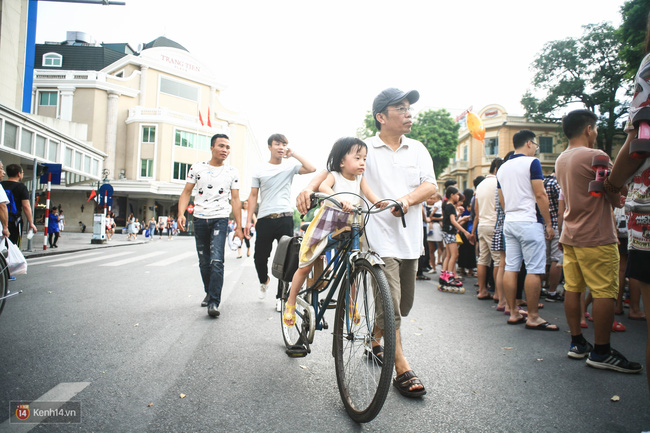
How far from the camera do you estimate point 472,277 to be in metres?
9.52

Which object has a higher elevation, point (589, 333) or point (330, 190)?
point (330, 190)

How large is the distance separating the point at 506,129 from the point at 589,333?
40.6 meters

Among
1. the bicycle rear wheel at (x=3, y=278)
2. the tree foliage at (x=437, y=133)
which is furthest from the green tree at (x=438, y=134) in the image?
the bicycle rear wheel at (x=3, y=278)

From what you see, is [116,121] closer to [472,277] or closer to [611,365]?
[472,277]

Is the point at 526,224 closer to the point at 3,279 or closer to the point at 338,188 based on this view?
the point at 338,188

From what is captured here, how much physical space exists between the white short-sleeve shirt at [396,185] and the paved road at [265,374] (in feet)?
3.21

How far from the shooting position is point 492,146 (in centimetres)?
4175

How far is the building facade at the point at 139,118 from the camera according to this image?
42.1m

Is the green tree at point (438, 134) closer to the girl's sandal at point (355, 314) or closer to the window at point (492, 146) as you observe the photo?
the window at point (492, 146)

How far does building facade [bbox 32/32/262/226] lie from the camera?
42.1 meters

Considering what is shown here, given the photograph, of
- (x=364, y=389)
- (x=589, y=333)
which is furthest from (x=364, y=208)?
(x=589, y=333)

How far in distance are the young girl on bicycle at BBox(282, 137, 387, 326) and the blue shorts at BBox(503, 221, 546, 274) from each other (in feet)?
7.88

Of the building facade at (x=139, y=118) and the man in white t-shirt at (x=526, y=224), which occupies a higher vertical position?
the building facade at (x=139, y=118)

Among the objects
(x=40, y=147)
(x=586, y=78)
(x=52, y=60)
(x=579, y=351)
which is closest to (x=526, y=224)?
(x=579, y=351)
